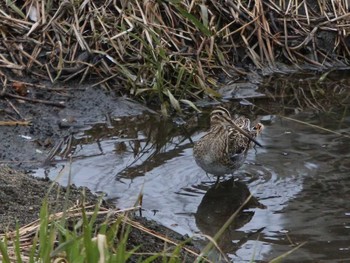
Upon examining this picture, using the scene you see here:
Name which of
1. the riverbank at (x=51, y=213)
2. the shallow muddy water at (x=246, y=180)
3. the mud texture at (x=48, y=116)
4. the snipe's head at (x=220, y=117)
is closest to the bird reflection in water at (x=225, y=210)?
the shallow muddy water at (x=246, y=180)

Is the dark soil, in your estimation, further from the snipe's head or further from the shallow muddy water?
the snipe's head

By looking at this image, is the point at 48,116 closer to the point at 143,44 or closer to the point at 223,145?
the point at 143,44

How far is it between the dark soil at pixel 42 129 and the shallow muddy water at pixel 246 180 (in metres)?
0.16

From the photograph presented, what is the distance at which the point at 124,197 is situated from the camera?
242 inches

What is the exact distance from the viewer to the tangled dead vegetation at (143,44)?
7.97m

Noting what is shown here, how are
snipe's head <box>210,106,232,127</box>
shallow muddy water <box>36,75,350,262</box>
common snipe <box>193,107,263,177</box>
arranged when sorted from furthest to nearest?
snipe's head <box>210,106,232,127</box> < common snipe <box>193,107,263,177</box> < shallow muddy water <box>36,75,350,262</box>

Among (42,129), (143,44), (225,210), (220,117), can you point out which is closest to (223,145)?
(220,117)

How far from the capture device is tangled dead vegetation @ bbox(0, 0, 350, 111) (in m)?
7.97

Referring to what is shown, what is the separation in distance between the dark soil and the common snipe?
1073mm

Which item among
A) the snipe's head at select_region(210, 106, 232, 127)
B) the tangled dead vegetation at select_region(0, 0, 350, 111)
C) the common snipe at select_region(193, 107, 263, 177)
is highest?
the tangled dead vegetation at select_region(0, 0, 350, 111)

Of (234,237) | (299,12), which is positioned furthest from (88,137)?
(299,12)

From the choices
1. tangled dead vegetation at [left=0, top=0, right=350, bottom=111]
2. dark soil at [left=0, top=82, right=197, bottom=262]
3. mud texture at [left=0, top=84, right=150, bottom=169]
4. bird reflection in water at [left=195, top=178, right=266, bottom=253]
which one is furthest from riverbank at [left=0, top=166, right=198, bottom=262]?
tangled dead vegetation at [left=0, top=0, right=350, bottom=111]

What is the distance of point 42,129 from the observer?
285 inches

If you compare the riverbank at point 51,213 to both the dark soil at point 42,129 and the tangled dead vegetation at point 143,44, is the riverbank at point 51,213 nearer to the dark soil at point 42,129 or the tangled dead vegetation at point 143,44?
the dark soil at point 42,129
